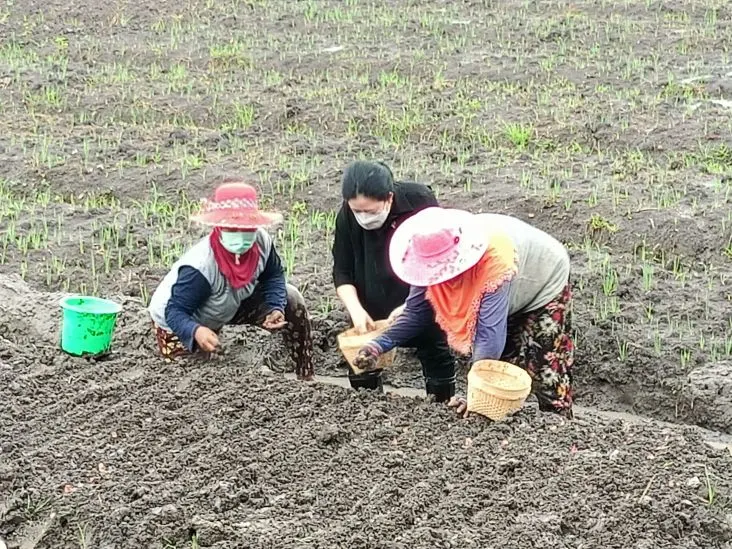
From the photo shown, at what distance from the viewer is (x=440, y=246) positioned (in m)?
3.83

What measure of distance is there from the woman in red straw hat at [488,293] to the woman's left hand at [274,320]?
2.04 ft

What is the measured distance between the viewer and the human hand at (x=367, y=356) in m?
4.16

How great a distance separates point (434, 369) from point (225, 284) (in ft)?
3.10

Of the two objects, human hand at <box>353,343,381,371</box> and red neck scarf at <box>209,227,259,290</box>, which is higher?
red neck scarf at <box>209,227,259,290</box>

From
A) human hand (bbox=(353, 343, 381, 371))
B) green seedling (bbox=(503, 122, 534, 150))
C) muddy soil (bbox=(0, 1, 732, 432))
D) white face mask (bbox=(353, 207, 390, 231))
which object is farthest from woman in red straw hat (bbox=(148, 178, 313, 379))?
green seedling (bbox=(503, 122, 534, 150))

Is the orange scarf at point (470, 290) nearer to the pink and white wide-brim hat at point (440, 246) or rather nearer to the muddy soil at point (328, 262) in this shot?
the pink and white wide-brim hat at point (440, 246)

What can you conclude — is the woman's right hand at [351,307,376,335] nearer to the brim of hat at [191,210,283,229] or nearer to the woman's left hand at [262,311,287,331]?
the woman's left hand at [262,311,287,331]

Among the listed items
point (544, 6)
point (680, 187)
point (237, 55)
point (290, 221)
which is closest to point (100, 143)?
point (290, 221)

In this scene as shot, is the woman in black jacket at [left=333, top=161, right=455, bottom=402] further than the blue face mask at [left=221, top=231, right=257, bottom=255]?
No

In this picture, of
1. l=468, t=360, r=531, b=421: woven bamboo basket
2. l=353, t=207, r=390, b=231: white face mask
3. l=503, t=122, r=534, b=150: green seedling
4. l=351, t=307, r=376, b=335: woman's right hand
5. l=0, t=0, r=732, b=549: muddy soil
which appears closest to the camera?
l=0, t=0, r=732, b=549: muddy soil

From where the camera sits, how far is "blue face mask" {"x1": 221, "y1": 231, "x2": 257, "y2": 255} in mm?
4449

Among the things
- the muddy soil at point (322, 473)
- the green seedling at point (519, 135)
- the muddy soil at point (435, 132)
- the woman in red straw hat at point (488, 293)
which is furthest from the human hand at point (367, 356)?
the green seedling at point (519, 135)

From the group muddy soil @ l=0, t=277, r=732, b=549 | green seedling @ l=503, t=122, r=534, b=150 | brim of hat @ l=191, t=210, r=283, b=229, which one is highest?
brim of hat @ l=191, t=210, r=283, b=229

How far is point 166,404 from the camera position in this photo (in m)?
4.50
